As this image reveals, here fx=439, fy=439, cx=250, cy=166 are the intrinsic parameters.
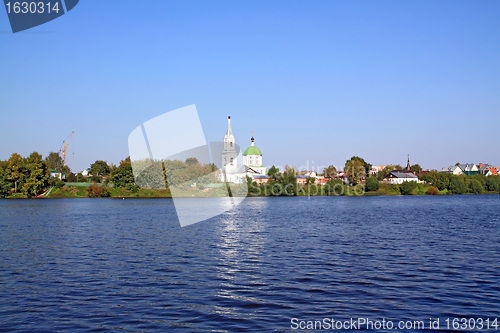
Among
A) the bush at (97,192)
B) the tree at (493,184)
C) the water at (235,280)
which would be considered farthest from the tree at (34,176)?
the tree at (493,184)

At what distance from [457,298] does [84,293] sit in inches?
598

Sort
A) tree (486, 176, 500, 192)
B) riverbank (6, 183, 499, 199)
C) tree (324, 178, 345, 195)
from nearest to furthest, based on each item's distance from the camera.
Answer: riverbank (6, 183, 499, 199)
tree (324, 178, 345, 195)
tree (486, 176, 500, 192)

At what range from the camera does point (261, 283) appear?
20.0 m

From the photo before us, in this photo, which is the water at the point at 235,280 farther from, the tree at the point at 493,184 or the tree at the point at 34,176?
the tree at the point at 493,184

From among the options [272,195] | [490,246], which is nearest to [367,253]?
[490,246]

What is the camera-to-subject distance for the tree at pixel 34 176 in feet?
402

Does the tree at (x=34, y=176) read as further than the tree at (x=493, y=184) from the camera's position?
No

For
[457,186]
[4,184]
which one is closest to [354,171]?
[457,186]

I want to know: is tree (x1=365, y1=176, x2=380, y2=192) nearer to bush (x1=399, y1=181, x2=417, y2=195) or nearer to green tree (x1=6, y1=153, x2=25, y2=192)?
bush (x1=399, y1=181, x2=417, y2=195)

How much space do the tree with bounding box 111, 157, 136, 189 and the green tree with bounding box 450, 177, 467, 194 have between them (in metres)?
108

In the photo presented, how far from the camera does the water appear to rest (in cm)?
1532

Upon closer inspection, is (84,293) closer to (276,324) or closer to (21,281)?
(21,281)

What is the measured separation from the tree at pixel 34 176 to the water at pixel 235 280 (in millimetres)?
94733

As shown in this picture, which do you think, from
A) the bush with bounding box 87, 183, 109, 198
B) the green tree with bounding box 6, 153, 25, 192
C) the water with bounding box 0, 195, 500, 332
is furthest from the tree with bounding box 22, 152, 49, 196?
the water with bounding box 0, 195, 500, 332
